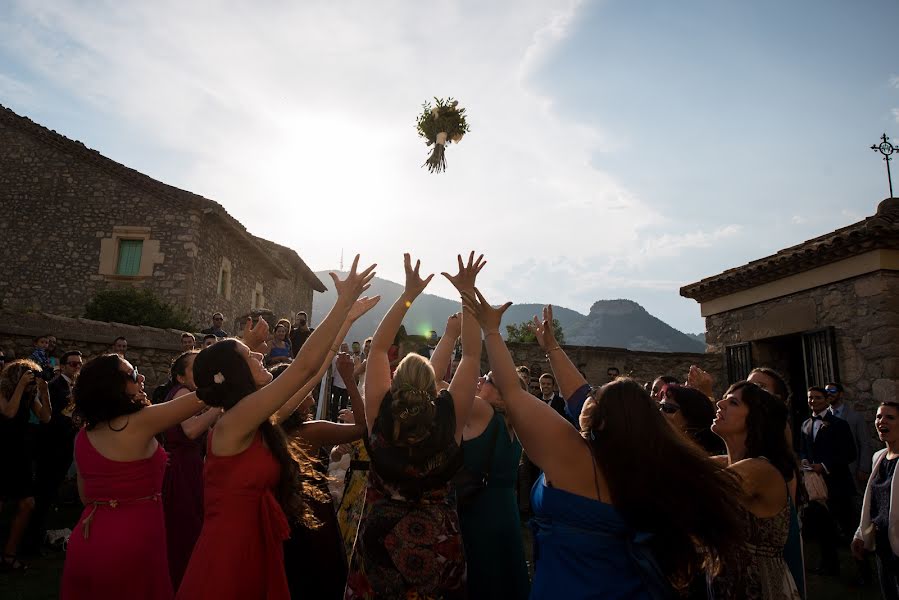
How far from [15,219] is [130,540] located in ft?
63.9

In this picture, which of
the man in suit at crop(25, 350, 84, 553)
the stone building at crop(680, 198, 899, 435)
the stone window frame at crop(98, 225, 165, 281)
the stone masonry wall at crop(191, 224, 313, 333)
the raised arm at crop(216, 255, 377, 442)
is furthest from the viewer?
the stone masonry wall at crop(191, 224, 313, 333)

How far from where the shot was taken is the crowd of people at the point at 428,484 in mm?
2344

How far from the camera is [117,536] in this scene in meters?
2.81

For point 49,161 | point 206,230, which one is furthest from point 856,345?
point 49,161

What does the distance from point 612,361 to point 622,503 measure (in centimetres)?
1176

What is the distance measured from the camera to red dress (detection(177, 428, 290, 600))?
251 cm

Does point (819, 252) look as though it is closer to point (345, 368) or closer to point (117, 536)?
point (345, 368)

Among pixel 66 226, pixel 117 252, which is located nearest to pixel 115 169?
pixel 66 226

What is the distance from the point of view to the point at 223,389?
8.59ft

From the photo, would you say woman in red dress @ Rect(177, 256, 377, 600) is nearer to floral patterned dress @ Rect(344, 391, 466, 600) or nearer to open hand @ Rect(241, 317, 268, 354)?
floral patterned dress @ Rect(344, 391, 466, 600)

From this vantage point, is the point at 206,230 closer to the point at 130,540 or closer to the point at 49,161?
the point at 49,161

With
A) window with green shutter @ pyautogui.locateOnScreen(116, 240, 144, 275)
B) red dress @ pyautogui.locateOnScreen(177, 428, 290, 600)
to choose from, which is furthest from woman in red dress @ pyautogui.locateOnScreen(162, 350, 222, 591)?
window with green shutter @ pyautogui.locateOnScreen(116, 240, 144, 275)

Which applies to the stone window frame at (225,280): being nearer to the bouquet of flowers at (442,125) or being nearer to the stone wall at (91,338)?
the stone wall at (91,338)

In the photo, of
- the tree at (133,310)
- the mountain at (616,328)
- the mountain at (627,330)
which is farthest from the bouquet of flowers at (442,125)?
the mountain at (627,330)
